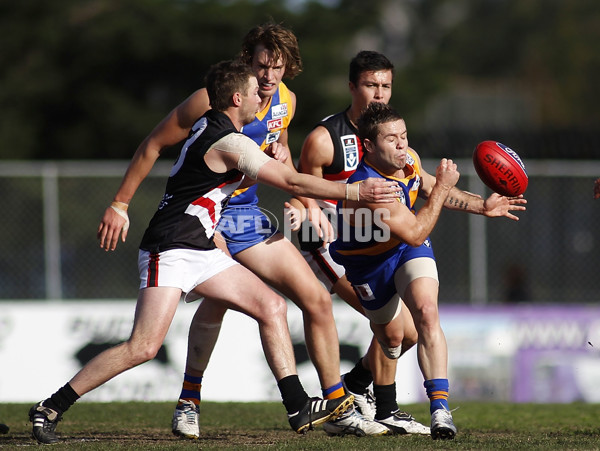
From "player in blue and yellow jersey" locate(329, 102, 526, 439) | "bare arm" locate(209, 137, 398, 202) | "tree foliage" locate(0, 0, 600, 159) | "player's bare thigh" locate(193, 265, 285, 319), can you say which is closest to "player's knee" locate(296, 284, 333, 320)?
"player in blue and yellow jersey" locate(329, 102, 526, 439)

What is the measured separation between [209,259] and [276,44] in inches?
60.9

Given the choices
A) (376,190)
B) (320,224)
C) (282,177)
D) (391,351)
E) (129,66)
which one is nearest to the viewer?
(376,190)

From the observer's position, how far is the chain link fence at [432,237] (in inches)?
510

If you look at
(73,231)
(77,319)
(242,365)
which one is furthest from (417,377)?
(73,231)

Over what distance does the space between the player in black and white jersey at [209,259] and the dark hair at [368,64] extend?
1172 millimetres

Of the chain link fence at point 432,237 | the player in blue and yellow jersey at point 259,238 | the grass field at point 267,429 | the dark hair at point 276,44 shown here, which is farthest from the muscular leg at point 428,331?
the chain link fence at point 432,237

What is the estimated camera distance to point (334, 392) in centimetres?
616

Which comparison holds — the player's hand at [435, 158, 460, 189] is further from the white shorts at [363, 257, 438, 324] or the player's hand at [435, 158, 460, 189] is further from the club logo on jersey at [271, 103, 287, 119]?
the club logo on jersey at [271, 103, 287, 119]

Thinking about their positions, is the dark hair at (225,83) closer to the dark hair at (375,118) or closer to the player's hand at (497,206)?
the dark hair at (375,118)

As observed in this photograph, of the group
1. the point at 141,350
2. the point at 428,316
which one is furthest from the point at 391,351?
the point at 141,350

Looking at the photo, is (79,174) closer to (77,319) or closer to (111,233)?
(77,319)

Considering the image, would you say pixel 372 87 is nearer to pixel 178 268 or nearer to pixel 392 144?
pixel 392 144

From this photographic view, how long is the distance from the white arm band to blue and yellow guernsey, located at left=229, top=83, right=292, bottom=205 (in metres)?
0.91

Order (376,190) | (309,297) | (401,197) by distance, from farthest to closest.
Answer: (309,297), (401,197), (376,190)
